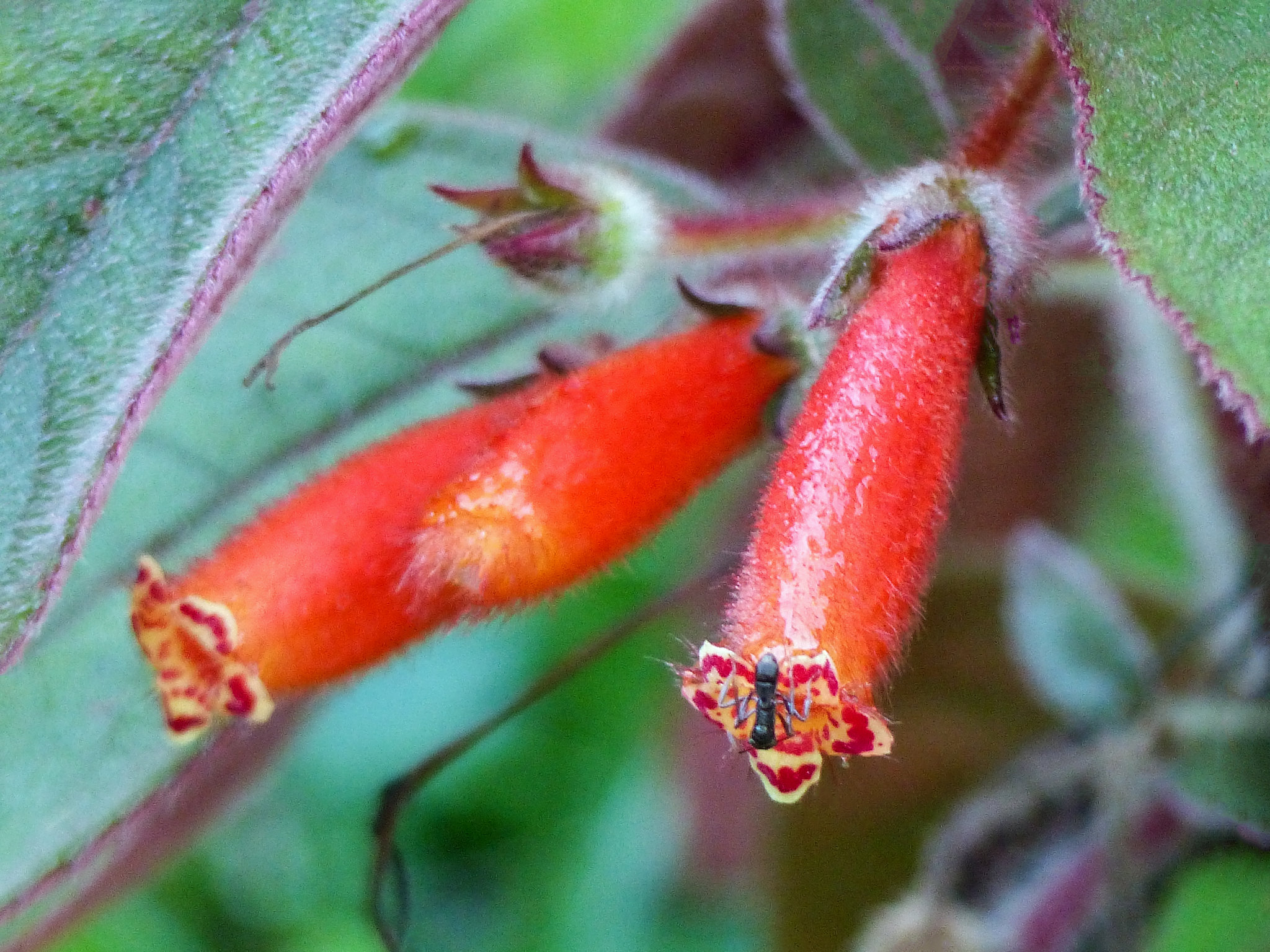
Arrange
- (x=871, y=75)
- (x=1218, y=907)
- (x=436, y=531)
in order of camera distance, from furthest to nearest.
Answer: (x=1218, y=907) < (x=871, y=75) < (x=436, y=531)

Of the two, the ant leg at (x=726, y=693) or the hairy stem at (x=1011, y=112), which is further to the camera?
the hairy stem at (x=1011, y=112)

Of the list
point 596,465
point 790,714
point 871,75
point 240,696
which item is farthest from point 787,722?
point 871,75

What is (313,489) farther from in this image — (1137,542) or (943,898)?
(1137,542)

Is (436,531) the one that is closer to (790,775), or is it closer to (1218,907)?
(790,775)

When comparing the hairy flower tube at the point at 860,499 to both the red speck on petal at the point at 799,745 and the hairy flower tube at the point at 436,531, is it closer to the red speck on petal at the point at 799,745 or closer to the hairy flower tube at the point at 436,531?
the red speck on petal at the point at 799,745

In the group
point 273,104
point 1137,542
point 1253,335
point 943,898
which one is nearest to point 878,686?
point 1253,335

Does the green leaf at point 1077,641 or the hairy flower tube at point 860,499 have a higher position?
the hairy flower tube at point 860,499

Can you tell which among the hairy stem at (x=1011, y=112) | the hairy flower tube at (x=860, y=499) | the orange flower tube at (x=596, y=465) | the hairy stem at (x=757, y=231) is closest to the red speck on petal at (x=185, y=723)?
the orange flower tube at (x=596, y=465)

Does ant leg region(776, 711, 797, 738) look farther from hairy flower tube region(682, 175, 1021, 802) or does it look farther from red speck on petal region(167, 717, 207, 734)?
red speck on petal region(167, 717, 207, 734)
